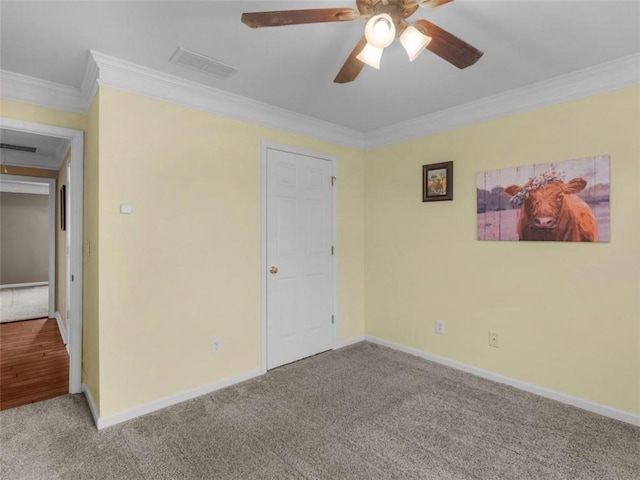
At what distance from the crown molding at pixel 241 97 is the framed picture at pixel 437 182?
0.36 metres

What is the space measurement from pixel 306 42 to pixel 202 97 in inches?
42.3

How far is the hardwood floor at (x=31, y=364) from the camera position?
281cm

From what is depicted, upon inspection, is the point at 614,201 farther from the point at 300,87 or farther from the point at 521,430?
the point at 300,87

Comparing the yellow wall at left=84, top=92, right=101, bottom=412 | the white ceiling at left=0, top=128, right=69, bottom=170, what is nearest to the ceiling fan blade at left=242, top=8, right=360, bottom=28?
the yellow wall at left=84, top=92, right=101, bottom=412

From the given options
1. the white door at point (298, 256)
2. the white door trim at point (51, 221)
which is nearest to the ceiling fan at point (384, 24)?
the white door at point (298, 256)

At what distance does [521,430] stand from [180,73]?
3350 millimetres

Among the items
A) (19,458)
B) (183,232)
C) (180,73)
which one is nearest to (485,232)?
(183,232)

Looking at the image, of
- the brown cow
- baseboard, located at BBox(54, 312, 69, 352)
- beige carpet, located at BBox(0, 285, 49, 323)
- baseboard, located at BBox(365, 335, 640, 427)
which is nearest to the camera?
baseboard, located at BBox(365, 335, 640, 427)

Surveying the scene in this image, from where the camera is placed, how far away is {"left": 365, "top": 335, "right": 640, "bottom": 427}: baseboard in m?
2.33

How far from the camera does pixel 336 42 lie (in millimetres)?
2057

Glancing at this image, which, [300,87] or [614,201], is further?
[300,87]

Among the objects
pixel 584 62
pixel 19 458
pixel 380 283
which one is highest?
pixel 584 62

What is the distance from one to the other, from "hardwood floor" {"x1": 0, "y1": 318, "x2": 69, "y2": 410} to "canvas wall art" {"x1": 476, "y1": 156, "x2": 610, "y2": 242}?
387 centimetres

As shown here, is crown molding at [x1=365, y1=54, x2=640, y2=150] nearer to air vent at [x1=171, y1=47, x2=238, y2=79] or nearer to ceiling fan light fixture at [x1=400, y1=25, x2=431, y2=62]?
ceiling fan light fixture at [x1=400, y1=25, x2=431, y2=62]
